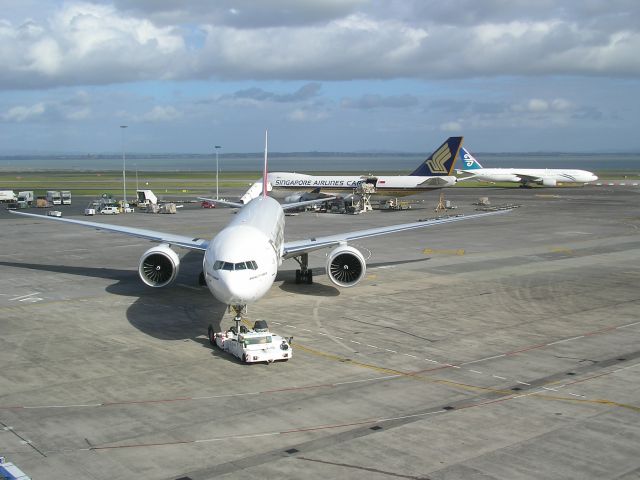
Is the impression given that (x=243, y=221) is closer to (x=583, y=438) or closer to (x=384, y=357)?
(x=384, y=357)

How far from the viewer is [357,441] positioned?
1680cm

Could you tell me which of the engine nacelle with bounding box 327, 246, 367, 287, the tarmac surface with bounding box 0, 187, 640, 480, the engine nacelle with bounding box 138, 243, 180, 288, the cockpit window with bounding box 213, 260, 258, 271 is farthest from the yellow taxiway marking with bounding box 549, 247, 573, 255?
the cockpit window with bounding box 213, 260, 258, 271

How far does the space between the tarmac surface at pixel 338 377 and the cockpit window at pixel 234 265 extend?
3292mm

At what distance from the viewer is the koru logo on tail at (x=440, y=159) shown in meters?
89.8

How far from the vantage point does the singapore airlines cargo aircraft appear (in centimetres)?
Result: 2434

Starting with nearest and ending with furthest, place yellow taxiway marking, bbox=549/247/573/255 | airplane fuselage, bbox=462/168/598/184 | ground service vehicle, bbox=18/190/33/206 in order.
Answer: yellow taxiway marking, bbox=549/247/573/255 < ground service vehicle, bbox=18/190/33/206 < airplane fuselage, bbox=462/168/598/184

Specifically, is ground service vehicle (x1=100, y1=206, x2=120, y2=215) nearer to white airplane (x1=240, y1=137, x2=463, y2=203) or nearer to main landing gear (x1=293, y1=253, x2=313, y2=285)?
white airplane (x1=240, y1=137, x2=463, y2=203)

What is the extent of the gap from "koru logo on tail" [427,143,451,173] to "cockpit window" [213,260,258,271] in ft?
225

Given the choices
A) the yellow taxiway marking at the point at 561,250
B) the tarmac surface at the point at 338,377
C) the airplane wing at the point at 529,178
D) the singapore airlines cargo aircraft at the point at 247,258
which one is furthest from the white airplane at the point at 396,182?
the airplane wing at the point at 529,178

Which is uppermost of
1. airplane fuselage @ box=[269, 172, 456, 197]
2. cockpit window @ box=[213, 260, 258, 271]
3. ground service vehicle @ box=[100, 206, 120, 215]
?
airplane fuselage @ box=[269, 172, 456, 197]

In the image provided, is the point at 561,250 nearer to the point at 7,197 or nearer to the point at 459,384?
the point at 459,384

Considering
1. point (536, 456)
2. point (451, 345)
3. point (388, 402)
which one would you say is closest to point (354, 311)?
point (451, 345)

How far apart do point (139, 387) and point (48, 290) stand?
17842mm

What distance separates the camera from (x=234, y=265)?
80.0 ft
